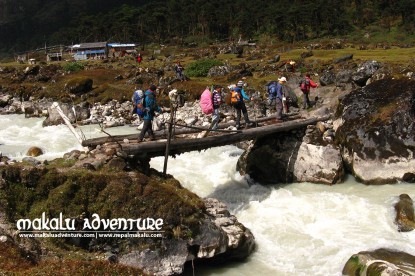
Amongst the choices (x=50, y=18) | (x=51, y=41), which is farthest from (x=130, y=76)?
(x=50, y=18)

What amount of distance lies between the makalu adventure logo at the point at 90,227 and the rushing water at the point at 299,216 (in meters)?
2.21

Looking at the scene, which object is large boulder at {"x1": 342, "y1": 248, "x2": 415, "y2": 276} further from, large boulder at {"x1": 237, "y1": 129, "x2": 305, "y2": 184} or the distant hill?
the distant hill

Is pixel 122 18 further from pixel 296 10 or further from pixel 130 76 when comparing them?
pixel 130 76

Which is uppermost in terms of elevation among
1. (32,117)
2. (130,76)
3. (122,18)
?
(122,18)

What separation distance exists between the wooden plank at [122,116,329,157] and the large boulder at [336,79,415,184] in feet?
7.43

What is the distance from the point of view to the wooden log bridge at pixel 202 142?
14980 mm

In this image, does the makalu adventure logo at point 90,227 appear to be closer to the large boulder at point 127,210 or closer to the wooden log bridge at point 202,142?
the large boulder at point 127,210

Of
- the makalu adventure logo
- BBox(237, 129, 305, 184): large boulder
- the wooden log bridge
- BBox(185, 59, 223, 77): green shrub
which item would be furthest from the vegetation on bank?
BBox(185, 59, 223, 77): green shrub

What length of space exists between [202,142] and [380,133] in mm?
8133

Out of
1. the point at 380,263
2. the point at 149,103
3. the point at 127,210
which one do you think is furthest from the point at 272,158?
the point at 127,210

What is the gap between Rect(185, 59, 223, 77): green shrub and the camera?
49312mm

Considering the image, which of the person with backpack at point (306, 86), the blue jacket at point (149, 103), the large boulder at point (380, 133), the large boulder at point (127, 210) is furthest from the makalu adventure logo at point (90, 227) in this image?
the person with backpack at point (306, 86)

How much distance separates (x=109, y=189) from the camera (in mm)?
12383

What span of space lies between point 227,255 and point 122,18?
128841 mm
